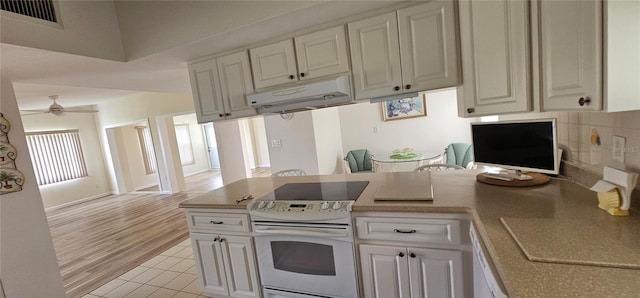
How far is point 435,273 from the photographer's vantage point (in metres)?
1.47

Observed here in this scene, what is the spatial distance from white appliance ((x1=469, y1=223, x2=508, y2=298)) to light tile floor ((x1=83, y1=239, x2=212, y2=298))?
2.14 meters

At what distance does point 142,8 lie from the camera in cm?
207

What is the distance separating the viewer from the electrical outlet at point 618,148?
45.5 inches

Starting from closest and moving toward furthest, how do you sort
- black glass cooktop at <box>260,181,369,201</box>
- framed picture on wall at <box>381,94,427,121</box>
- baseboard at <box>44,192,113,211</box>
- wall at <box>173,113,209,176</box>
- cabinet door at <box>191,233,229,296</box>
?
black glass cooktop at <box>260,181,369,201</box> < cabinet door at <box>191,233,229,296</box> < framed picture on wall at <box>381,94,427,121</box> < baseboard at <box>44,192,113,211</box> < wall at <box>173,113,209,176</box>

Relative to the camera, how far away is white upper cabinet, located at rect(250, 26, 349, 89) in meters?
1.85

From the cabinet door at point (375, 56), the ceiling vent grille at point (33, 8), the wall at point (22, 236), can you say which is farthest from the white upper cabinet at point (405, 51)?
the wall at point (22, 236)

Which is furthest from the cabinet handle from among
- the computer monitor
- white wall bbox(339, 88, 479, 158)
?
white wall bbox(339, 88, 479, 158)

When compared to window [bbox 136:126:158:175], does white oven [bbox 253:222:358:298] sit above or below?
below

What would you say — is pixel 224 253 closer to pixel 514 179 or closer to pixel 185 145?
pixel 514 179

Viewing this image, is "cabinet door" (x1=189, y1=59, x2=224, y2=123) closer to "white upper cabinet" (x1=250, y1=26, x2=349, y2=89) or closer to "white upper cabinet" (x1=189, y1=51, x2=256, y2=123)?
"white upper cabinet" (x1=189, y1=51, x2=256, y2=123)

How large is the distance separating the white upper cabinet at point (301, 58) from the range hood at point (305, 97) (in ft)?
0.55

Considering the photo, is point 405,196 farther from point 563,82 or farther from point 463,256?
point 563,82

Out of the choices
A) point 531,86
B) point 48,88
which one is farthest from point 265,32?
point 48,88

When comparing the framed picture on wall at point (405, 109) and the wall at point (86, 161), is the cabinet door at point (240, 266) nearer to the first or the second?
the framed picture on wall at point (405, 109)
